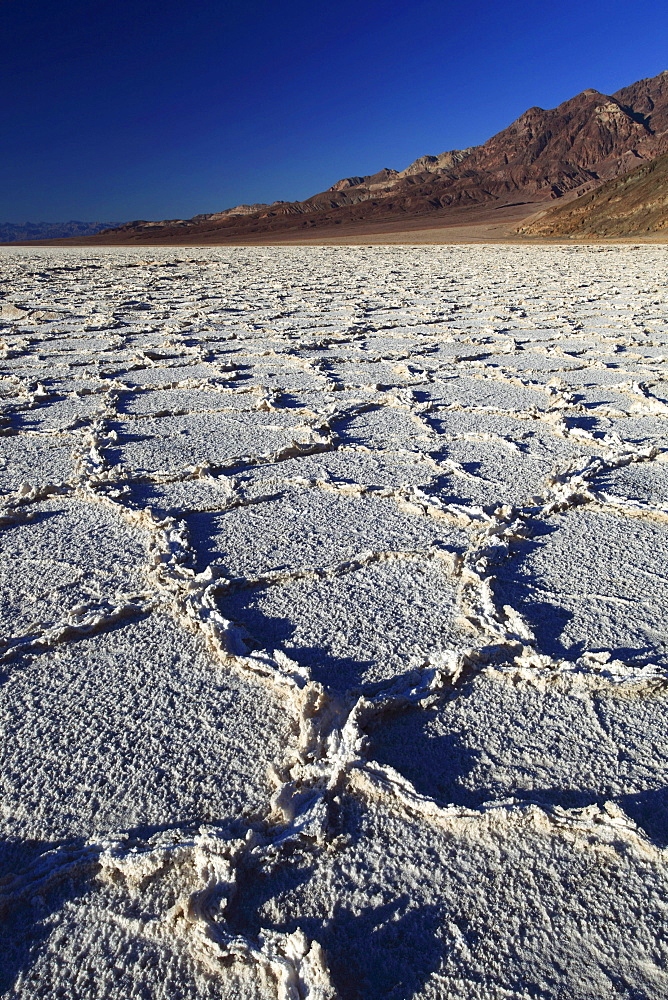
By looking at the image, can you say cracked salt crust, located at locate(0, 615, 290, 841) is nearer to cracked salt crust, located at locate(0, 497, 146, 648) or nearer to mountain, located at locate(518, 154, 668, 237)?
cracked salt crust, located at locate(0, 497, 146, 648)

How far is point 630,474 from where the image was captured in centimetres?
193

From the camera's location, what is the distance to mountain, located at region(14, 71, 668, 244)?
4609 cm

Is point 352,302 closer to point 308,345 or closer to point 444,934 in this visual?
point 308,345

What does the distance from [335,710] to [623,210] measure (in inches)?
1063

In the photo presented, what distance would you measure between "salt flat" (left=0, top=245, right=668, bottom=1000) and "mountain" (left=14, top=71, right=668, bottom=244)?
40081 mm

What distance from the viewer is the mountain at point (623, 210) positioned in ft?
70.9

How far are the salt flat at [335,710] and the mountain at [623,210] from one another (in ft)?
73.0

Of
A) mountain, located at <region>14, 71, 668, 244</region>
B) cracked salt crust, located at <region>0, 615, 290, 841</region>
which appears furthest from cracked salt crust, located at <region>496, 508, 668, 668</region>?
mountain, located at <region>14, 71, 668, 244</region>

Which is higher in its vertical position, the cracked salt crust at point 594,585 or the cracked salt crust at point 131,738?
the cracked salt crust at point 131,738

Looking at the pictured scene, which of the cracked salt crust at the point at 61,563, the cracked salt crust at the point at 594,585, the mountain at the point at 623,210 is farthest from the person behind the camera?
the mountain at the point at 623,210

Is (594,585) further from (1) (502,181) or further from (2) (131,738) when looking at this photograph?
(1) (502,181)

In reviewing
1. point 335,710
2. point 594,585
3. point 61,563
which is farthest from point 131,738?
point 594,585

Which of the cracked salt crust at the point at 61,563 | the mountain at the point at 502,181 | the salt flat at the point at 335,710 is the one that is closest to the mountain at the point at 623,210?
the mountain at the point at 502,181

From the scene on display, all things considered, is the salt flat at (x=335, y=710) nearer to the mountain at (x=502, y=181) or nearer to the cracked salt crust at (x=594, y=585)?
the cracked salt crust at (x=594, y=585)
